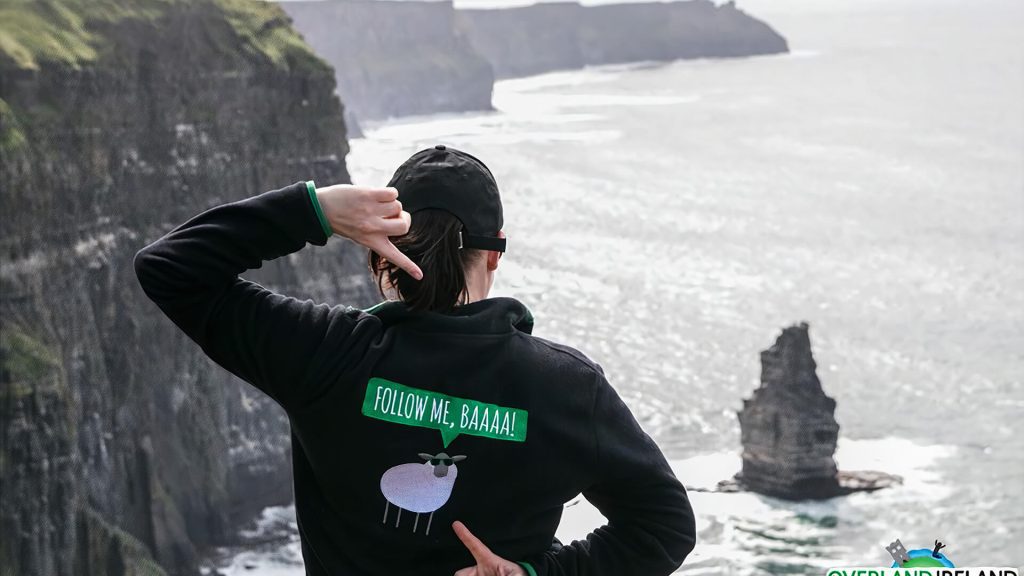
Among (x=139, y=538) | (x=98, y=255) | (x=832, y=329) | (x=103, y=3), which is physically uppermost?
(x=103, y=3)

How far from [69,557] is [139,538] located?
35.0ft

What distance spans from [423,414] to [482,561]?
531mm

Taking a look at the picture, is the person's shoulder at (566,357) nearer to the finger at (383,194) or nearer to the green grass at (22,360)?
the finger at (383,194)

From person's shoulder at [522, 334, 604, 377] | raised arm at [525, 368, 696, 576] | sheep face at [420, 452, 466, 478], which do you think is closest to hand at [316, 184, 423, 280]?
person's shoulder at [522, 334, 604, 377]

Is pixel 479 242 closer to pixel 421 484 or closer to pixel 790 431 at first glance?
pixel 421 484

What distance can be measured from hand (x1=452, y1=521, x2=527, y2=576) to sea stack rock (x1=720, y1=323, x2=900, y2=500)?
3012 inches

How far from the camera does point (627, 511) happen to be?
16.4ft

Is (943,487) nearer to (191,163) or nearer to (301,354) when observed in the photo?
(191,163)

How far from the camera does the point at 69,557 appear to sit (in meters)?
50.4

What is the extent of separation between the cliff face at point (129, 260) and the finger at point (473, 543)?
46314 mm

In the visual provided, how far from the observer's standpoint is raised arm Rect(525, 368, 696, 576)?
4883 millimetres

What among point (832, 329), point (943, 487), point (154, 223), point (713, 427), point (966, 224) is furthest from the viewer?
point (966, 224)


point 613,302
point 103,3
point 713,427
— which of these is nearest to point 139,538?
point 103,3

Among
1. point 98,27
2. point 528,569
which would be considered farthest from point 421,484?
point 98,27
